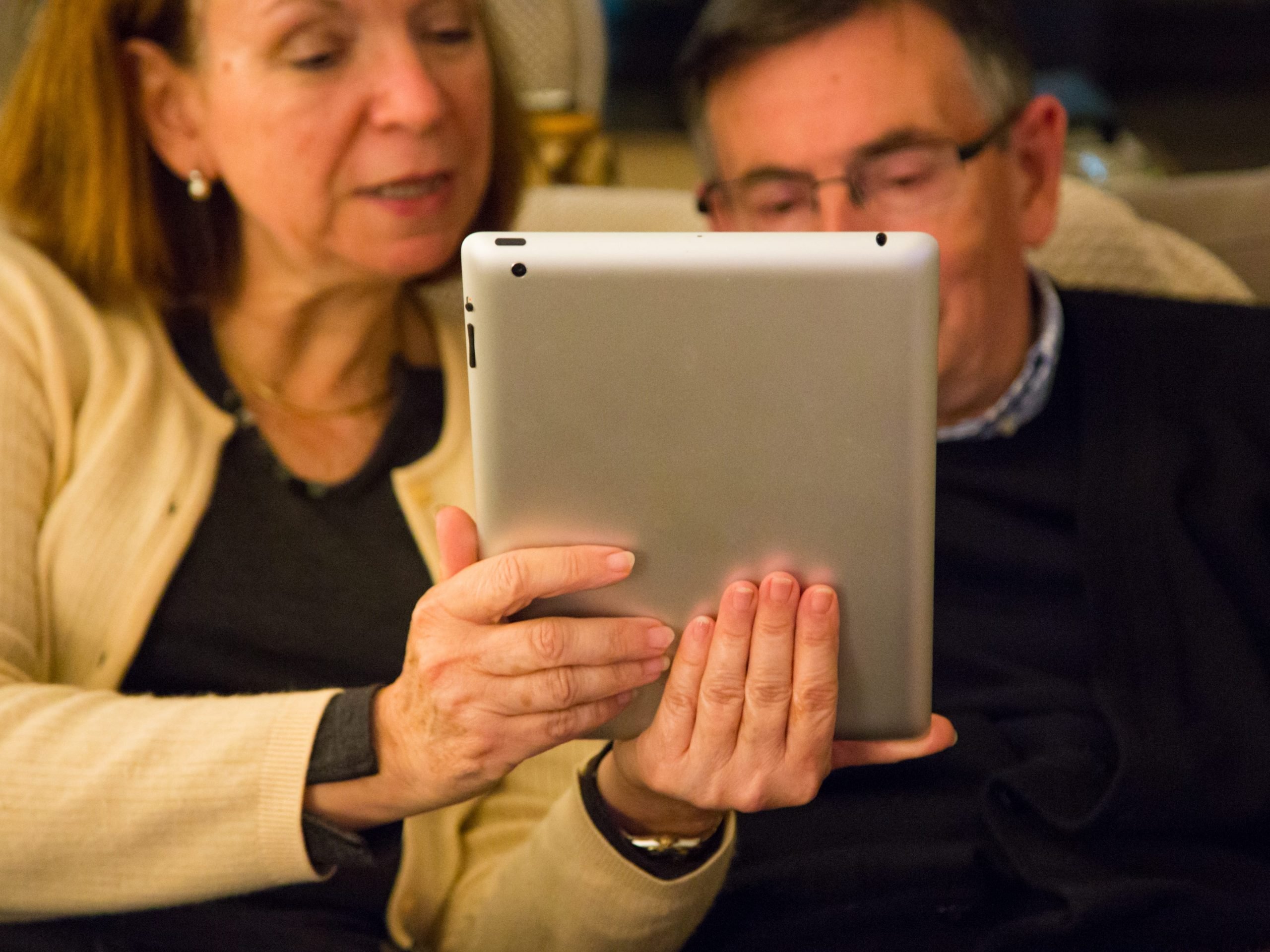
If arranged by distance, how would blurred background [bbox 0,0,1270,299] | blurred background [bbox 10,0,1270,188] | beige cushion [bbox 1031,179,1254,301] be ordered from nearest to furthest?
beige cushion [bbox 1031,179,1254,301], blurred background [bbox 0,0,1270,299], blurred background [bbox 10,0,1270,188]

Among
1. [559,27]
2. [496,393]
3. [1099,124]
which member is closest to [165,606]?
[496,393]

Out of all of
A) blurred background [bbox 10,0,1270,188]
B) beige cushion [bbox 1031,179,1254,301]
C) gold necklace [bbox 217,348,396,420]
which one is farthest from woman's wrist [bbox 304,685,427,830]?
blurred background [bbox 10,0,1270,188]

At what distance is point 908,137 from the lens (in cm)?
119

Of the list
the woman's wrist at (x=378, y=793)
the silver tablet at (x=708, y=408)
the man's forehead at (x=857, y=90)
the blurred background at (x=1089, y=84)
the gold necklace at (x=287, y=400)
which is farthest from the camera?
the blurred background at (x=1089, y=84)

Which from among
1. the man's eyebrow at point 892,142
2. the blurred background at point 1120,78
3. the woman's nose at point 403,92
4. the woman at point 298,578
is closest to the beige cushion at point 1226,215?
the man's eyebrow at point 892,142

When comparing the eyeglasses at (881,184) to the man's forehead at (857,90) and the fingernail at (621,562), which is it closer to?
the man's forehead at (857,90)

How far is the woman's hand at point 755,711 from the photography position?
77 cm

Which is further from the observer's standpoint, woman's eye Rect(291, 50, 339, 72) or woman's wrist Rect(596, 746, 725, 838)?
woman's eye Rect(291, 50, 339, 72)

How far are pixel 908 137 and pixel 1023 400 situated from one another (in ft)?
0.97

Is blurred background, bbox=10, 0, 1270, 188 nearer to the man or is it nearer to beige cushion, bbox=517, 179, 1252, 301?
beige cushion, bbox=517, 179, 1252, 301

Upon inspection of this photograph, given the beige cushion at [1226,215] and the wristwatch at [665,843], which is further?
the beige cushion at [1226,215]

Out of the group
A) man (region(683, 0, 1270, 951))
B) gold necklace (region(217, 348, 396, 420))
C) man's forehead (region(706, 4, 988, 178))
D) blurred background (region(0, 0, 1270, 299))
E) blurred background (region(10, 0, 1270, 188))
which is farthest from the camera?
blurred background (region(10, 0, 1270, 188))

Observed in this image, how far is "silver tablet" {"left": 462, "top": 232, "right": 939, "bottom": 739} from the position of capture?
720 millimetres

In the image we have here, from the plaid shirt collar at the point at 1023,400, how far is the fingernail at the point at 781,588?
56 cm
